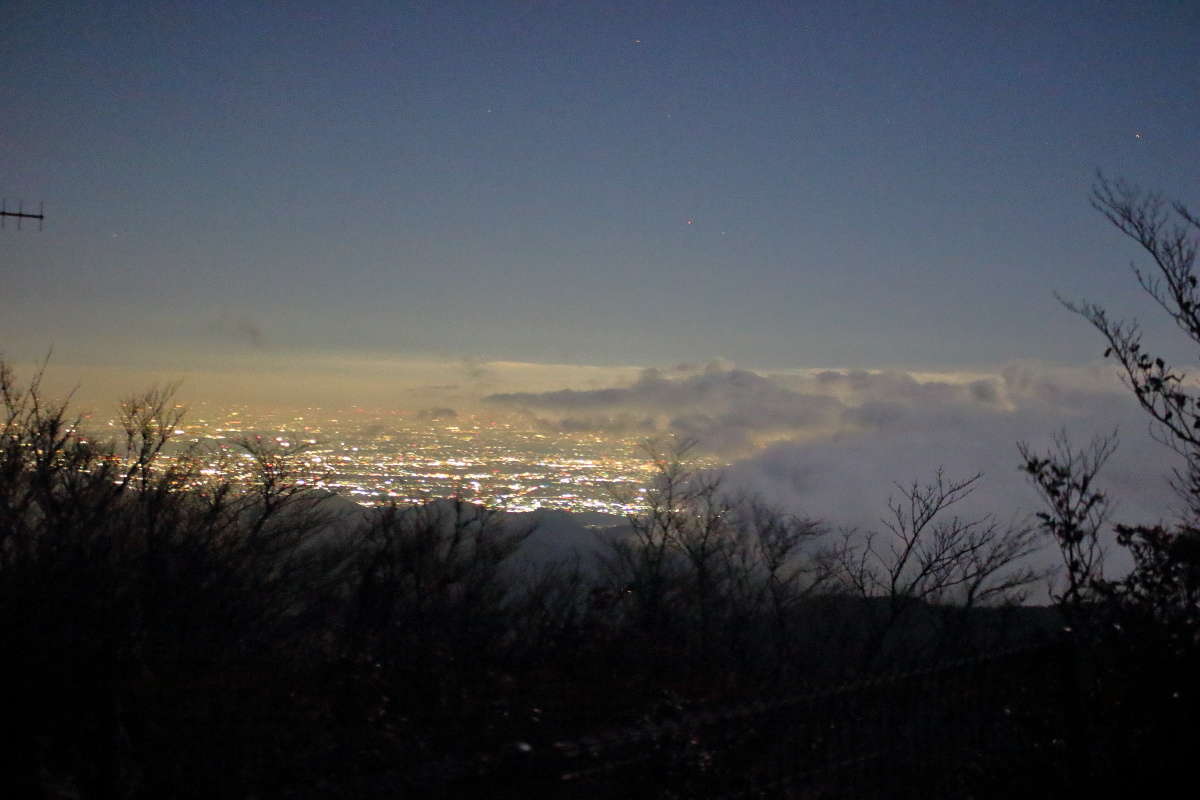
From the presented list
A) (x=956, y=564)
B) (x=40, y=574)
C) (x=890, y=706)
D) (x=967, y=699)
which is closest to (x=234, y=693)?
(x=40, y=574)

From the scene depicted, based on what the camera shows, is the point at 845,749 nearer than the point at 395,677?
Yes

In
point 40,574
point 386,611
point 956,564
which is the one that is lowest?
point 386,611

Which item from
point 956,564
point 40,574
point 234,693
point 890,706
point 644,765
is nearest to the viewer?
point 644,765

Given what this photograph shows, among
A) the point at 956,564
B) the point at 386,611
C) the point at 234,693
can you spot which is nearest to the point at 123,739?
the point at 234,693

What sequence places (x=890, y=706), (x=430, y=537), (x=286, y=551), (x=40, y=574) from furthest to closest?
(x=430, y=537) < (x=286, y=551) < (x=40, y=574) < (x=890, y=706)

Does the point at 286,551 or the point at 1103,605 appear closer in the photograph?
the point at 1103,605

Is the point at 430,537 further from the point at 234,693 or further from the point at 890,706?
the point at 890,706

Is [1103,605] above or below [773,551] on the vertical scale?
above

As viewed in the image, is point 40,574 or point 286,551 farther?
point 286,551

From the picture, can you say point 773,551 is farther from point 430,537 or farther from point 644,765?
point 644,765
